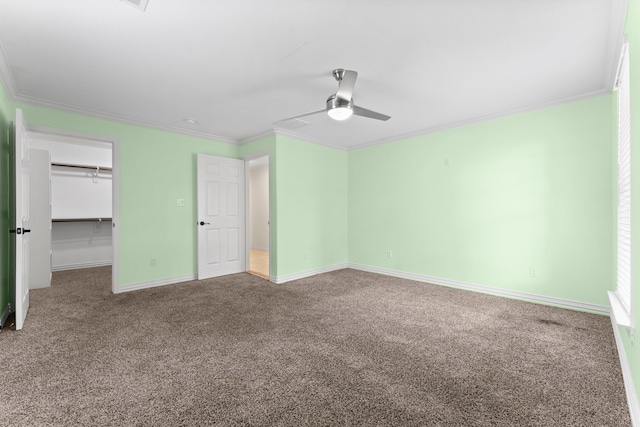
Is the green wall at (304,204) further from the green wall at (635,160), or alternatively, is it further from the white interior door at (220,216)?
the green wall at (635,160)

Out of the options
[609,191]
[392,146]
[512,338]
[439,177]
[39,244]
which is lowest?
[512,338]

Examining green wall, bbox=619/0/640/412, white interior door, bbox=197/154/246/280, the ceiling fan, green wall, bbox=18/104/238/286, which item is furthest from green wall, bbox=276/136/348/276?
green wall, bbox=619/0/640/412

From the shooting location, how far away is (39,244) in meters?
4.30

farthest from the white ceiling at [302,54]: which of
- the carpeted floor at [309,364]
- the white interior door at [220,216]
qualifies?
the carpeted floor at [309,364]

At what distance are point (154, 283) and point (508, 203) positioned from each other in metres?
5.00

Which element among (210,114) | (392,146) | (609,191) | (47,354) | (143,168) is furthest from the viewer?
(392,146)

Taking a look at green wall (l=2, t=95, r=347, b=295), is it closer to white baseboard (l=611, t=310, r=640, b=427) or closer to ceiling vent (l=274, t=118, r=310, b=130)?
ceiling vent (l=274, t=118, r=310, b=130)

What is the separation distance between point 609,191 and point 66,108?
621 centimetres

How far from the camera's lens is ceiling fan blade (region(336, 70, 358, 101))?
2.54 m

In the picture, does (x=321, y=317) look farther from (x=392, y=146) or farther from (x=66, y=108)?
(x=66, y=108)

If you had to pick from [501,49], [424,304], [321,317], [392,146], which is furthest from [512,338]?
[392,146]

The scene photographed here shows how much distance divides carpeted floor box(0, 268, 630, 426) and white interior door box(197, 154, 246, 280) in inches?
49.9

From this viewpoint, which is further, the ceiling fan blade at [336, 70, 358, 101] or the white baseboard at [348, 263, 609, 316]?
the white baseboard at [348, 263, 609, 316]

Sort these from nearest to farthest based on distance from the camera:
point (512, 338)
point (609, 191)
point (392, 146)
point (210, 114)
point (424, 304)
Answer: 1. point (512, 338)
2. point (609, 191)
3. point (424, 304)
4. point (210, 114)
5. point (392, 146)
